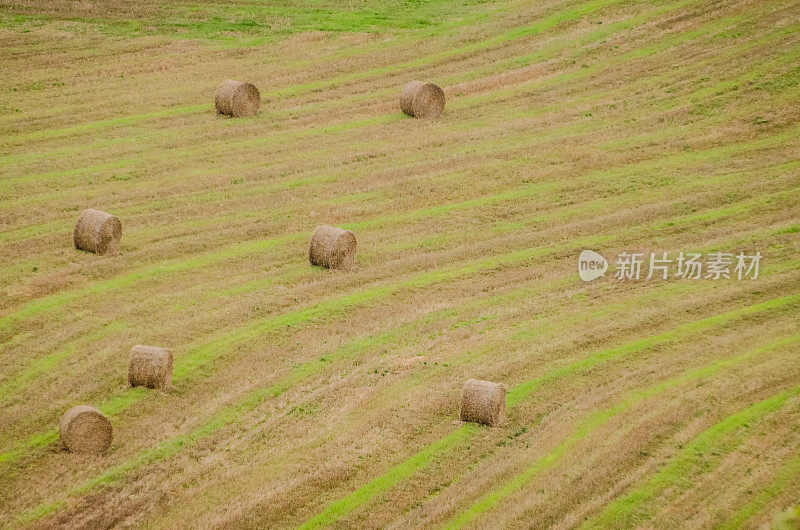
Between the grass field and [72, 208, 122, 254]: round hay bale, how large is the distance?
490 millimetres

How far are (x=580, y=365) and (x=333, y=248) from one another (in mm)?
9206

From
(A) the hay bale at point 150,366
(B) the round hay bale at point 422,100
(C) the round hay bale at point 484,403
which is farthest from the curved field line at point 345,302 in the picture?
(B) the round hay bale at point 422,100

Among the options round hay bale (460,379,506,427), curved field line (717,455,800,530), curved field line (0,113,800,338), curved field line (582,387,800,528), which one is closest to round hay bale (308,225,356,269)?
curved field line (0,113,800,338)

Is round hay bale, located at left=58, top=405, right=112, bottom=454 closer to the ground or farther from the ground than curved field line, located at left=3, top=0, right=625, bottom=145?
closer to the ground

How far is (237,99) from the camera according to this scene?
41.1 m

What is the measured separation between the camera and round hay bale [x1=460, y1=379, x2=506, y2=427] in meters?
19.9

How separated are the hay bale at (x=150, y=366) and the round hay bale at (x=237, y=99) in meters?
21.6

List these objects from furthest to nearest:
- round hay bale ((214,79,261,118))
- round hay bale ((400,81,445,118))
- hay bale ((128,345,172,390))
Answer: round hay bale ((214,79,261,118)) → round hay bale ((400,81,445,118)) → hay bale ((128,345,172,390))

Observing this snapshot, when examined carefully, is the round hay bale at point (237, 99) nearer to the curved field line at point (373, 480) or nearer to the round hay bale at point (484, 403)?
the curved field line at point (373, 480)

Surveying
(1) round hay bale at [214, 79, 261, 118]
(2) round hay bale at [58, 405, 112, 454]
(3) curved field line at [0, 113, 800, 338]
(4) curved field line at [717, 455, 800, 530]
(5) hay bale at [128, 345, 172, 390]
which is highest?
(1) round hay bale at [214, 79, 261, 118]

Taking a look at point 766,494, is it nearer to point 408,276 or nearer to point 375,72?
point 408,276

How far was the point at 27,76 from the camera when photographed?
45031mm

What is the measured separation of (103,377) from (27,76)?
28477 mm

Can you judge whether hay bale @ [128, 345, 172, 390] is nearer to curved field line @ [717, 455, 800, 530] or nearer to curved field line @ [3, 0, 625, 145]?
curved field line @ [717, 455, 800, 530]
